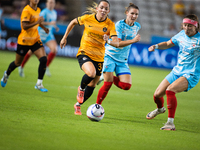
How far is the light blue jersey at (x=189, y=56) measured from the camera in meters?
5.60

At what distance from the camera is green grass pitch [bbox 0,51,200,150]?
3988mm

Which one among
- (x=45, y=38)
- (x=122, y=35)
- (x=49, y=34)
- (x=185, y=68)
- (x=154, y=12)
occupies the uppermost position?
(x=122, y=35)

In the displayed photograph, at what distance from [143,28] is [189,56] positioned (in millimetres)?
16745

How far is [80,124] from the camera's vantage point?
16.6 feet

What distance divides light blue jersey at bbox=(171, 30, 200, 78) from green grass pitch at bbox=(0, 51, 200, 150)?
1.05 m

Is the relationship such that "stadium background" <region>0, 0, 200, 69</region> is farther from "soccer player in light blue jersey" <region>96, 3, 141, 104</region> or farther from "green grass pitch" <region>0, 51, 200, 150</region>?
"soccer player in light blue jersey" <region>96, 3, 141, 104</region>

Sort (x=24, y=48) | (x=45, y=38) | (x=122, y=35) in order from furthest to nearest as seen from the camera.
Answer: (x=45, y=38)
(x=24, y=48)
(x=122, y=35)

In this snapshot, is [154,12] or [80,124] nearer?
[80,124]

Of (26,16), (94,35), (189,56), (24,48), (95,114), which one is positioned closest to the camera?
(95,114)

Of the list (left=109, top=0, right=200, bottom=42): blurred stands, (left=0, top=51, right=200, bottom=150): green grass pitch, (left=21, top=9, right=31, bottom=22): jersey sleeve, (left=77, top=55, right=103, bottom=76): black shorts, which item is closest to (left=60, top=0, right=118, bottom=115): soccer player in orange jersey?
(left=77, top=55, right=103, bottom=76): black shorts

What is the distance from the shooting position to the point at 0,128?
4.26 m

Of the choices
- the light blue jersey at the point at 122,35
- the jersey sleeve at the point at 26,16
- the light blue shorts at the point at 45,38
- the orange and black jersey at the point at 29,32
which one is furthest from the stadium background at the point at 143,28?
the light blue jersey at the point at 122,35

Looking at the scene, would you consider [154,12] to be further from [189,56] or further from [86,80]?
[86,80]

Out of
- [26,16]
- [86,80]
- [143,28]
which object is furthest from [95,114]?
[143,28]
